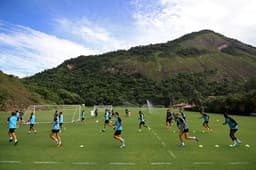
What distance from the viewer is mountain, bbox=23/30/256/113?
386 feet

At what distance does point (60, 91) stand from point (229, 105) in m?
70.9

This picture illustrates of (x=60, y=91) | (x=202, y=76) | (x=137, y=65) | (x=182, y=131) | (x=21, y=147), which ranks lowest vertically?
(x=21, y=147)

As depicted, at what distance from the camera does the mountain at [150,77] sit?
386 ft

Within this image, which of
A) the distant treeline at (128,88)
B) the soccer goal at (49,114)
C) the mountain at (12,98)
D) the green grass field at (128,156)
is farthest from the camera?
the distant treeline at (128,88)

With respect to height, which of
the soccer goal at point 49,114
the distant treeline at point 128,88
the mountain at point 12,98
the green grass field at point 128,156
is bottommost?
the green grass field at point 128,156

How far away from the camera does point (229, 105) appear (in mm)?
54281

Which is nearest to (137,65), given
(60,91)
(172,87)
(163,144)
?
(172,87)

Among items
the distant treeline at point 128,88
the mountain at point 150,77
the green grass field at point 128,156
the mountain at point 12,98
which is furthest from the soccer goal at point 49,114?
the mountain at point 150,77

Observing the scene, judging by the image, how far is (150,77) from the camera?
150m

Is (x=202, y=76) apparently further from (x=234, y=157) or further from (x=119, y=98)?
(x=234, y=157)

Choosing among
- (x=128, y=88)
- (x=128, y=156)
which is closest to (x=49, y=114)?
(x=128, y=156)

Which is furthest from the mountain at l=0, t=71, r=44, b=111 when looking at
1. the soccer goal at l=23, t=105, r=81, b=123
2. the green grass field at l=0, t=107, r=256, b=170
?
the green grass field at l=0, t=107, r=256, b=170

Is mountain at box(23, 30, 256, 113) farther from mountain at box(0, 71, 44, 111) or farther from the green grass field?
the green grass field

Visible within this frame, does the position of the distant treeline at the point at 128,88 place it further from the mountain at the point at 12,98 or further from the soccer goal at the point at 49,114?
the soccer goal at the point at 49,114
